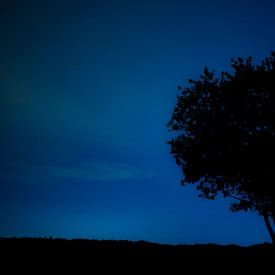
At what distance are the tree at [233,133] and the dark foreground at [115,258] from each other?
898 cm

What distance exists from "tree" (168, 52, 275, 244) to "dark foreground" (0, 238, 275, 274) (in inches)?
354

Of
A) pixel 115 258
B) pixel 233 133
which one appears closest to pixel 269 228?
pixel 233 133

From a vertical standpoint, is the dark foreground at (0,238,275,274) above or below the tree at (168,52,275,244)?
below

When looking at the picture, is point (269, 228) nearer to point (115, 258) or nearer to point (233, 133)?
point (233, 133)

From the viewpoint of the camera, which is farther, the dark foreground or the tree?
the tree

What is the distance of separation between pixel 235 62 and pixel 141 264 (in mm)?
22770

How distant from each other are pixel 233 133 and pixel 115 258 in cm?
1770

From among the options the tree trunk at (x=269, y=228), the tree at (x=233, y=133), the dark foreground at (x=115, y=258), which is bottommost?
the dark foreground at (x=115, y=258)

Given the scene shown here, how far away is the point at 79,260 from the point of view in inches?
741

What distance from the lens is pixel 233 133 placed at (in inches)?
1270

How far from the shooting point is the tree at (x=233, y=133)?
31750mm

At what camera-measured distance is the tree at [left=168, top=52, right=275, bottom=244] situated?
3175 cm

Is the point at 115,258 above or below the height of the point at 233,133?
below

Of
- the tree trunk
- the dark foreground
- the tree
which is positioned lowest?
the dark foreground
